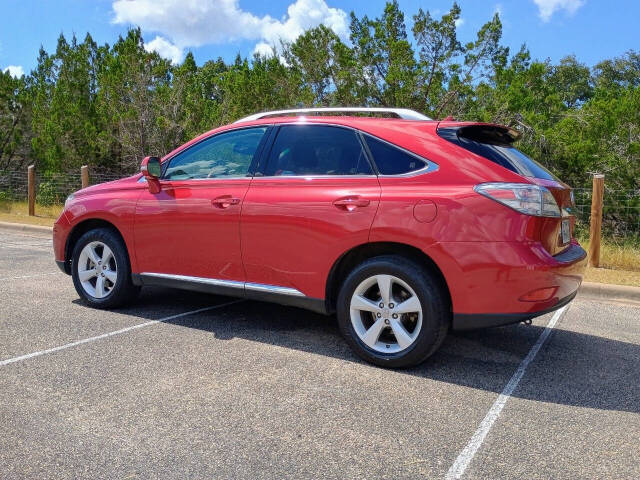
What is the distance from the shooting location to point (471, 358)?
4.42 metres

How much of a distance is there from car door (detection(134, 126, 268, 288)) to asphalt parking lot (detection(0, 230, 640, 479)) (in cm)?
54

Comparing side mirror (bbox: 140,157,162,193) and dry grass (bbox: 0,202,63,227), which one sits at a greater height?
side mirror (bbox: 140,157,162,193)

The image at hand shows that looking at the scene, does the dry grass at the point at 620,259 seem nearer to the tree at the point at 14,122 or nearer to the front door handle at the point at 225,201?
the front door handle at the point at 225,201

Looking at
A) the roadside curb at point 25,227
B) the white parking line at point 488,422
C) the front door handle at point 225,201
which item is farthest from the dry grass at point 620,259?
the roadside curb at point 25,227

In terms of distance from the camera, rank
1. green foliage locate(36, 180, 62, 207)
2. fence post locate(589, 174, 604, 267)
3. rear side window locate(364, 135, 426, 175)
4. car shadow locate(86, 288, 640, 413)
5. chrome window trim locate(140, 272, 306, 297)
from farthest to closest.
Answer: green foliage locate(36, 180, 62, 207), fence post locate(589, 174, 604, 267), chrome window trim locate(140, 272, 306, 297), rear side window locate(364, 135, 426, 175), car shadow locate(86, 288, 640, 413)

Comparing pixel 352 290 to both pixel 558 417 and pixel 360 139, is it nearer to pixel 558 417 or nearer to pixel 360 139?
pixel 360 139

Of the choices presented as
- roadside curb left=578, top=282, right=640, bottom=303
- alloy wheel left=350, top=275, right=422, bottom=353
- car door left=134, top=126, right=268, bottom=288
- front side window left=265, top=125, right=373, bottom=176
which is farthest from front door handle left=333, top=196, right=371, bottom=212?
roadside curb left=578, top=282, right=640, bottom=303

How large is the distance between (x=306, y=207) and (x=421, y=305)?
1.10 m

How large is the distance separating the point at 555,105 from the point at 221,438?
1218cm

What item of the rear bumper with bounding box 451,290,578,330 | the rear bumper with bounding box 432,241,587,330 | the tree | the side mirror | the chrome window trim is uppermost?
the tree

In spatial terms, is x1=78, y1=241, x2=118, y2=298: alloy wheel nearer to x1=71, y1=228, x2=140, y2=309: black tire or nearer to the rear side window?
x1=71, y1=228, x2=140, y2=309: black tire

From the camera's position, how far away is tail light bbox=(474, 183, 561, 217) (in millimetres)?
3746

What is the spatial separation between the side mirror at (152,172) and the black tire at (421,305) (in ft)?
6.82

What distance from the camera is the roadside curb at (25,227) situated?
12917 millimetres
